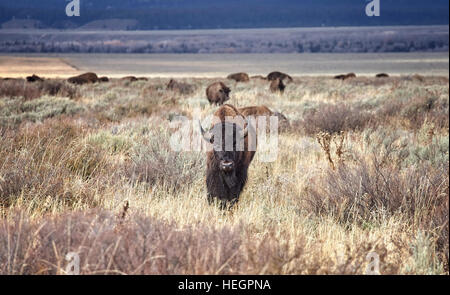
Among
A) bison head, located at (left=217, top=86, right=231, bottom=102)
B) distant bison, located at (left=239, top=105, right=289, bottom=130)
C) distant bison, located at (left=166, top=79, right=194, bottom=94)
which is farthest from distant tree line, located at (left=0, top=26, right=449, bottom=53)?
distant bison, located at (left=239, top=105, right=289, bottom=130)

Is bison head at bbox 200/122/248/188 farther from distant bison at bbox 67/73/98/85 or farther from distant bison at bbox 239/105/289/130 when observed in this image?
→ distant bison at bbox 67/73/98/85

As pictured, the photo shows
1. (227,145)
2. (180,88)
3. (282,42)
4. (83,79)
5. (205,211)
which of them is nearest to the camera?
(205,211)

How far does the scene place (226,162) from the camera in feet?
20.0

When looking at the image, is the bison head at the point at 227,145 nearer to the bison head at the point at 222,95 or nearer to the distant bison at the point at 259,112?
the distant bison at the point at 259,112

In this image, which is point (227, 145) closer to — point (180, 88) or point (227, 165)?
point (227, 165)

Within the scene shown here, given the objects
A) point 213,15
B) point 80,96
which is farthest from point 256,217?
point 213,15

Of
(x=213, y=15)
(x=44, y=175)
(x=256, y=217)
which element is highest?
(x=213, y=15)

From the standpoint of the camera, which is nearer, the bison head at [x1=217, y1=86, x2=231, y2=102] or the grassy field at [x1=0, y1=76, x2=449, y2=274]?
the grassy field at [x1=0, y1=76, x2=449, y2=274]

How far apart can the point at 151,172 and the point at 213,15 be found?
193548 mm

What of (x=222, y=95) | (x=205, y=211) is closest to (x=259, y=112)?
(x=205, y=211)

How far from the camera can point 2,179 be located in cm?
543

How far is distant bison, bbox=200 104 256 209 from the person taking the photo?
6.36m

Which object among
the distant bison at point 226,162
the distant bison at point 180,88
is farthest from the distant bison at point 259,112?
the distant bison at point 180,88
